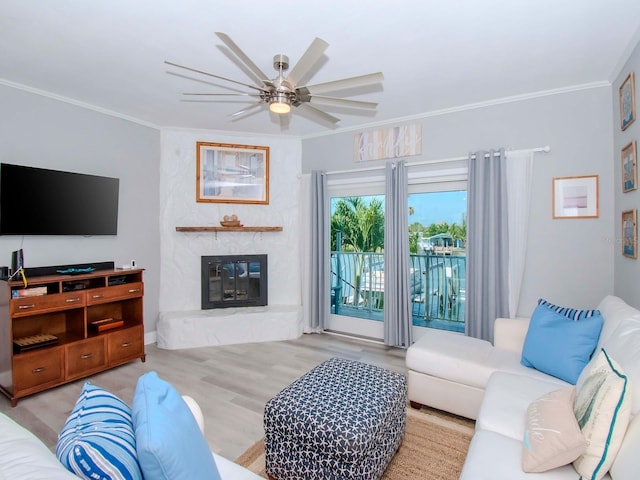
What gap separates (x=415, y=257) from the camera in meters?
3.89

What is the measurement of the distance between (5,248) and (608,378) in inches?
162

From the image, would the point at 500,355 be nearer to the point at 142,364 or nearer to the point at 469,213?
the point at 469,213

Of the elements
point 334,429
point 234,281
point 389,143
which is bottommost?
point 334,429

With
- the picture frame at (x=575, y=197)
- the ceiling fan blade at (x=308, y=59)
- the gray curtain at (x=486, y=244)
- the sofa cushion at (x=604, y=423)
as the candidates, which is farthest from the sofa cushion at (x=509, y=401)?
the ceiling fan blade at (x=308, y=59)

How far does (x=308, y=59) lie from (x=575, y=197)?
264cm

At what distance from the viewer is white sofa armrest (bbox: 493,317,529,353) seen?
8.16ft

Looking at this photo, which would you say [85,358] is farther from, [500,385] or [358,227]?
[500,385]

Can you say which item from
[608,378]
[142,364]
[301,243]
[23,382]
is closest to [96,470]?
[608,378]

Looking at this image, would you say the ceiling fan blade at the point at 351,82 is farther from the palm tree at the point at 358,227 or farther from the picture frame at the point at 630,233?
the palm tree at the point at 358,227

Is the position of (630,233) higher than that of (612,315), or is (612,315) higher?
(630,233)

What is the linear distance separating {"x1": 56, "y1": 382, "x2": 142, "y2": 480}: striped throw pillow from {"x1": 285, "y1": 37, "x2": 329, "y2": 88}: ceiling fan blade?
1743 mm

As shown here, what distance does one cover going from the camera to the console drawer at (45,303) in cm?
254

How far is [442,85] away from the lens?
2.90 m

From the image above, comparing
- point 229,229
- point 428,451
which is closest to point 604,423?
point 428,451
